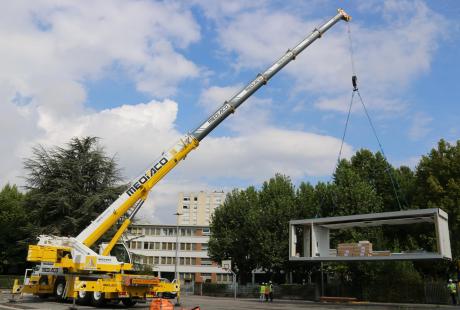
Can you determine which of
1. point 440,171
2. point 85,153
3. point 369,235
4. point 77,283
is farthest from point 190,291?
point 77,283

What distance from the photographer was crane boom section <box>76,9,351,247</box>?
2386cm

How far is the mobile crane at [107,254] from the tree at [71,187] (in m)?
13.1

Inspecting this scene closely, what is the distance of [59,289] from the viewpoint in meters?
24.6

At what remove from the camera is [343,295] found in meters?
35.8

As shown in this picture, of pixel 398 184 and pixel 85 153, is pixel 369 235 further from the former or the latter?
pixel 85 153

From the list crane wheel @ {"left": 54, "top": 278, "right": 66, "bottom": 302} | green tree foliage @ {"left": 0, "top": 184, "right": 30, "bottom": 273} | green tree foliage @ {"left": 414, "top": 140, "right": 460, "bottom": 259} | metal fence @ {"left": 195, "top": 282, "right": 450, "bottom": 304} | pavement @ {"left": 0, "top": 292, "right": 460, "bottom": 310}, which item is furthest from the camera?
green tree foliage @ {"left": 0, "top": 184, "right": 30, "bottom": 273}

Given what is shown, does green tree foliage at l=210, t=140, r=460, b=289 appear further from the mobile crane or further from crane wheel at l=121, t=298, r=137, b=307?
crane wheel at l=121, t=298, r=137, b=307

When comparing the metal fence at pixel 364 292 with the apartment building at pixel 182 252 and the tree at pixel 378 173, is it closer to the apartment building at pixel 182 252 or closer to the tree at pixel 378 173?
the tree at pixel 378 173

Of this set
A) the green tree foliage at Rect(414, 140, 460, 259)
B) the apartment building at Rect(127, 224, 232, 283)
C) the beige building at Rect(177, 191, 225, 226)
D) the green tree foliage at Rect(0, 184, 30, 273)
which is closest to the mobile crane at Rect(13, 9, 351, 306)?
the green tree foliage at Rect(414, 140, 460, 259)

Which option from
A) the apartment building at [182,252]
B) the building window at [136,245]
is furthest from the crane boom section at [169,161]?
the building window at [136,245]

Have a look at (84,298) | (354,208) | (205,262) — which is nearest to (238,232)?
(354,208)

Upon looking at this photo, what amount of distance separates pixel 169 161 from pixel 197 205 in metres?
99.4

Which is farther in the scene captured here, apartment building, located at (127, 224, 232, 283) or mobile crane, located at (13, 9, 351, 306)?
apartment building, located at (127, 224, 232, 283)

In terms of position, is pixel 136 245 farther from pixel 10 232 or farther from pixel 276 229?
pixel 276 229
